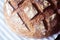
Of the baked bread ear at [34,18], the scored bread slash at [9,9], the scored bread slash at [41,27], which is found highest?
the scored bread slash at [9,9]

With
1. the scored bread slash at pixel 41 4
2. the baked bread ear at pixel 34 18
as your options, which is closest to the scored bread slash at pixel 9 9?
the baked bread ear at pixel 34 18

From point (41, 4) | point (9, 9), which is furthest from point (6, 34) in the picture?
point (41, 4)

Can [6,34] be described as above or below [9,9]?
below

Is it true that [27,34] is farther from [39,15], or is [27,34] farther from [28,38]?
[39,15]

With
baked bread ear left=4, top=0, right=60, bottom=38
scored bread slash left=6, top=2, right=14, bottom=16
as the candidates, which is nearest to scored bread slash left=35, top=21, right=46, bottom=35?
baked bread ear left=4, top=0, right=60, bottom=38

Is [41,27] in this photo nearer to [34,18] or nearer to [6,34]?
[34,18]

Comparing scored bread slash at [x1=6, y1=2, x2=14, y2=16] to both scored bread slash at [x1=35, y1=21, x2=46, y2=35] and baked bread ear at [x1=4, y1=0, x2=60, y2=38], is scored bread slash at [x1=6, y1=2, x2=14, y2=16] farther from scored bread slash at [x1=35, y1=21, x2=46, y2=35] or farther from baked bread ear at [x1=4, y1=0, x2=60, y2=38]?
scored bread slash at [x1=35, y1=21, x2=46, y2=35]

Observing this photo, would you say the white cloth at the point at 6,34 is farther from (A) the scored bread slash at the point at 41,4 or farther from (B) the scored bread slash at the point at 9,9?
(A) the scored bread slash at the point at 41,4

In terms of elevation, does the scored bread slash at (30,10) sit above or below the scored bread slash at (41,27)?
above

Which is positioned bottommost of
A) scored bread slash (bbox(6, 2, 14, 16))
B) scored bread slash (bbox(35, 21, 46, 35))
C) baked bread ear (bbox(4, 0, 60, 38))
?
scored bread slash (bbox(35, 21, 46, 35))
